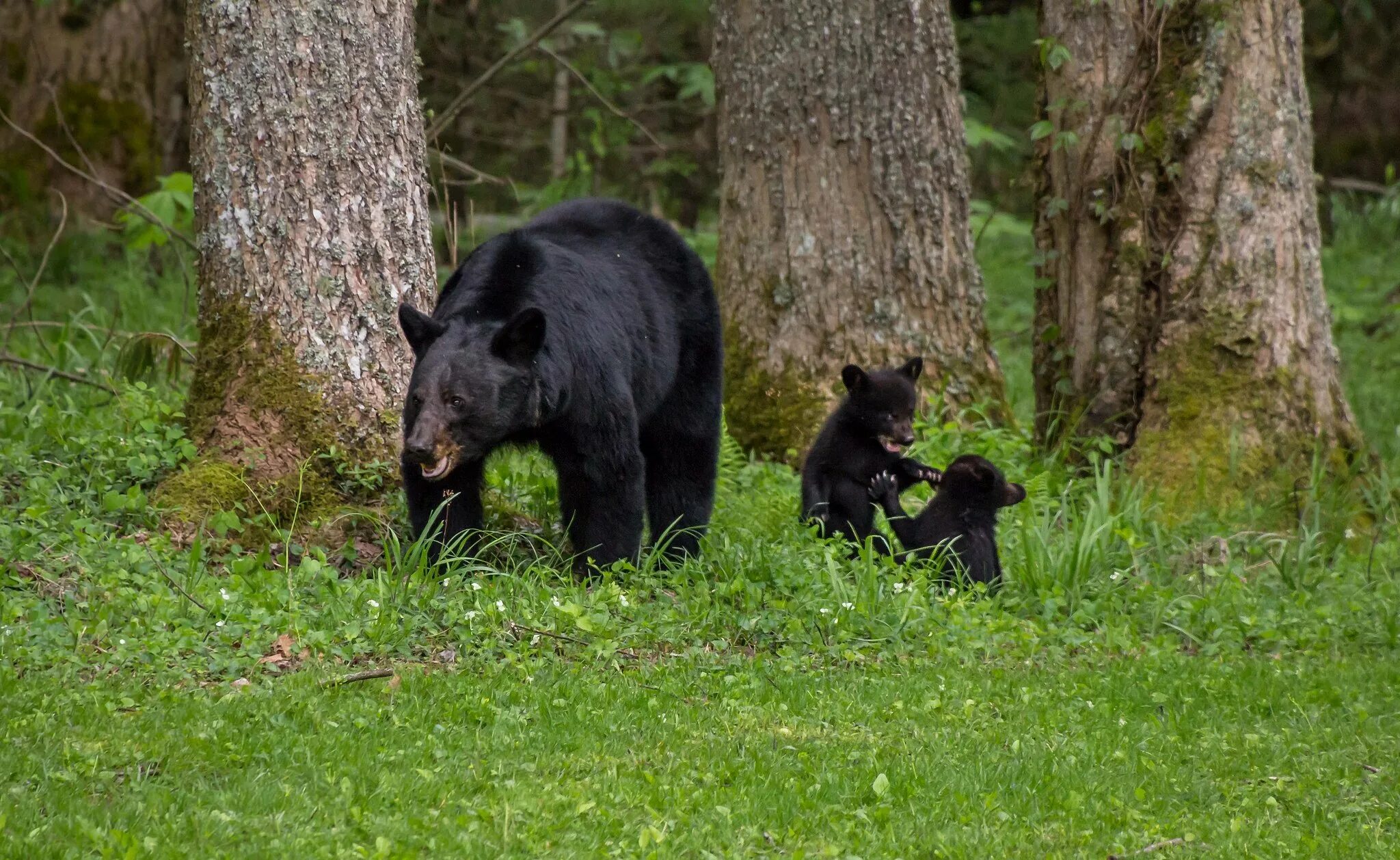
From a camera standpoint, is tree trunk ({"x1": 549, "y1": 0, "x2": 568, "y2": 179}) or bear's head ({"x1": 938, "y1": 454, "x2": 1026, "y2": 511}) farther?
tree trunk ({"x1": 549, "y1": 0, "x2": 568, "y2": 179})

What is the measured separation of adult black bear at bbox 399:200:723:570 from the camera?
18.9ft

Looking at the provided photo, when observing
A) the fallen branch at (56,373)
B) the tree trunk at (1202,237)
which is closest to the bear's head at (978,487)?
the tree trunk at (1202,237)

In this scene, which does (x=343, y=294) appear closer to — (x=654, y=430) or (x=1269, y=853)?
(x=654, y=430)

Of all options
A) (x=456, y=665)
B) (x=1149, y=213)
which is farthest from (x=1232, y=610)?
(x=456, y=665)

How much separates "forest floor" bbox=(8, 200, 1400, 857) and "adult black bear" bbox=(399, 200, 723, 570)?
0.30 metres

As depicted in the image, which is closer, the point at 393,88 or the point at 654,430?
the point at 393,88

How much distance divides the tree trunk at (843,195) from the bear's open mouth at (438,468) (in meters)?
3.47

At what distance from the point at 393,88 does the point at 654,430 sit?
2089 mm

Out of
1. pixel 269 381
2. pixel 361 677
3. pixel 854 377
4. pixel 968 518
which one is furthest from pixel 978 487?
pixel 269 381

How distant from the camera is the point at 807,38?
870 cm

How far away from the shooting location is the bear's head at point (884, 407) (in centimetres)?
707

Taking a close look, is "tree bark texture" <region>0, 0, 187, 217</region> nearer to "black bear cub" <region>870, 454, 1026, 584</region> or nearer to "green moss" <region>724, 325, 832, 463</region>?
"green moss" <region>724, 325, 832, 463</region>

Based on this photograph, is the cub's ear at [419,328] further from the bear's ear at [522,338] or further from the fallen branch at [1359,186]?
the fallen branch at [1359,186]

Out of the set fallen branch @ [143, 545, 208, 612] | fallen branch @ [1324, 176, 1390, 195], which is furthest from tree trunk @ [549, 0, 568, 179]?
fallen branch @ [143, 545, 208, 612]
